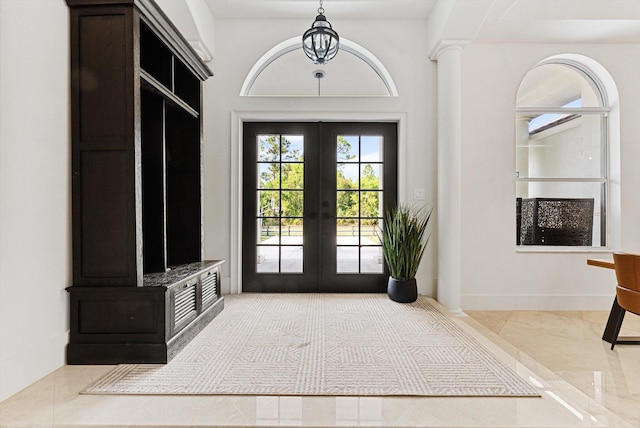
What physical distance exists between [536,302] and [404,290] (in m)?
1.50

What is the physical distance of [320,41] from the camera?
9.66 ft

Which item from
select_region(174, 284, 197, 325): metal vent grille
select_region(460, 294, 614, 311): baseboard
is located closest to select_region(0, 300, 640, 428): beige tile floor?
select_region(174, 284, 197, 325): metal vent grille

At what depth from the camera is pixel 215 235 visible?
13.1ft

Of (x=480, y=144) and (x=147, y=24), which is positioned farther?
(x=480, y=144)

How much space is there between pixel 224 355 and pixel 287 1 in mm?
3409

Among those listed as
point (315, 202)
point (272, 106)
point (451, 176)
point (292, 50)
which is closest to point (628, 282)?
point (451, 176)

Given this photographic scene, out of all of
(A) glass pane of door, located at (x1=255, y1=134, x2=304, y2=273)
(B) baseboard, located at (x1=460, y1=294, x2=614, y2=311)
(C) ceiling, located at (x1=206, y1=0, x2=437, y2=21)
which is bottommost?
(B) baseboard, located at (x1=460, y1=294, x2=614, y2=311)

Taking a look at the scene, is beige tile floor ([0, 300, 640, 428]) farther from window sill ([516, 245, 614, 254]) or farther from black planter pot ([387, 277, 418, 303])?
window sill ([516, 245, 614, 254])

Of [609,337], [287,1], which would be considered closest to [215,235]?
[287,1]

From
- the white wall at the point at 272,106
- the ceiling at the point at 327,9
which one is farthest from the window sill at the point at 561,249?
the ceiling at the point at 327,9

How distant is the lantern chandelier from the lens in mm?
2939

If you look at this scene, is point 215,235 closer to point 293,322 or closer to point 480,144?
point 293,322

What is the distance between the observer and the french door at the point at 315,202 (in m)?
4.11

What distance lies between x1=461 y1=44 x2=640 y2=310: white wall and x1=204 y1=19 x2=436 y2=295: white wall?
42 cm
